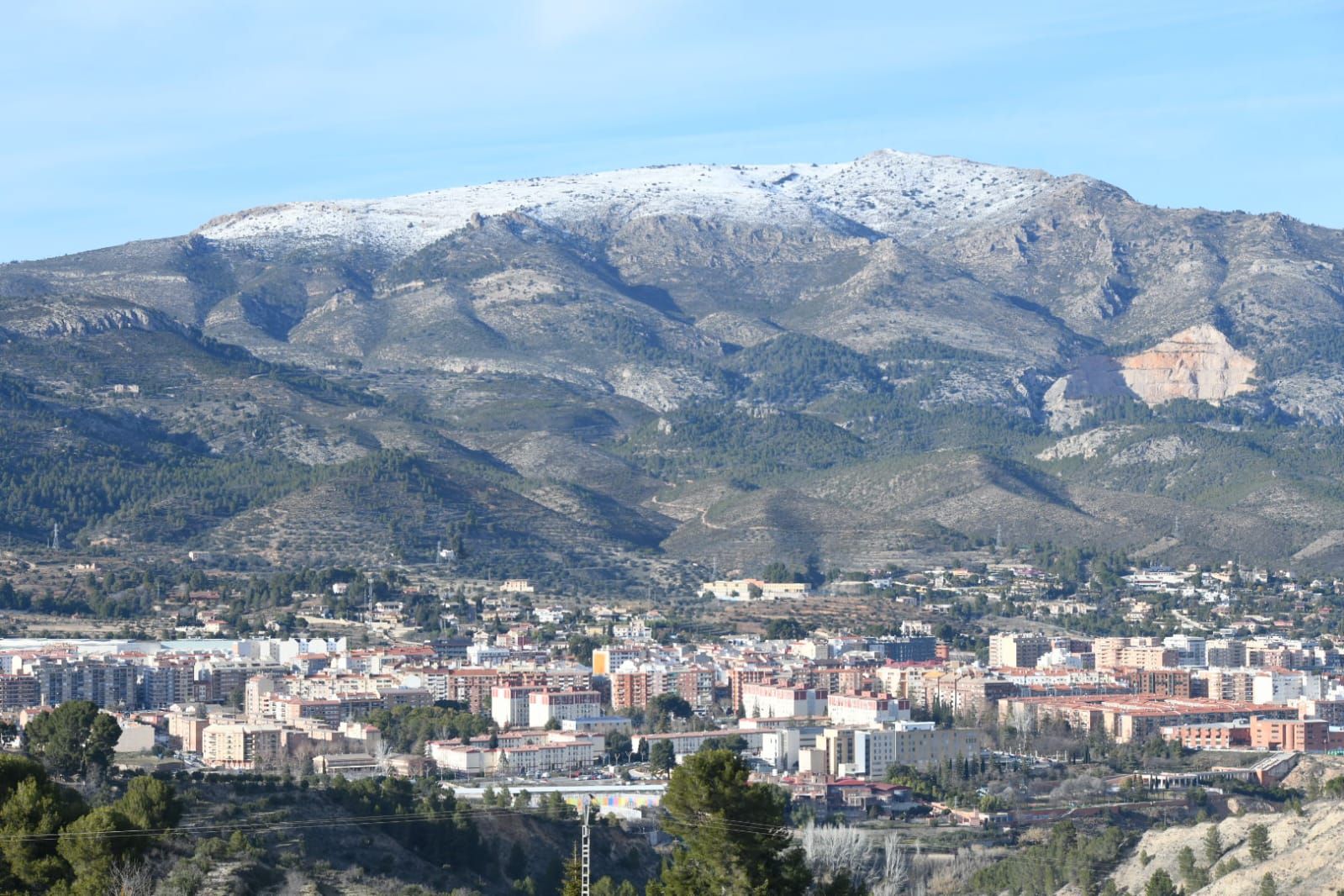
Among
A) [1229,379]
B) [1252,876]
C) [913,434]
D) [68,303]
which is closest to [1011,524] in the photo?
[913,434]

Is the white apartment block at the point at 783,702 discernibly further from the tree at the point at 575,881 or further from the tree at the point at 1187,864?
the tree at the point at 575,881

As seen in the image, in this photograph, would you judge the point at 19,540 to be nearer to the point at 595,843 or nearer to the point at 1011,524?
the point at 1011,524

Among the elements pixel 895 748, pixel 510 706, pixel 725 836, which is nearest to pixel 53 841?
pixel 725 836

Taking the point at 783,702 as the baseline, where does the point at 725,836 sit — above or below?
below

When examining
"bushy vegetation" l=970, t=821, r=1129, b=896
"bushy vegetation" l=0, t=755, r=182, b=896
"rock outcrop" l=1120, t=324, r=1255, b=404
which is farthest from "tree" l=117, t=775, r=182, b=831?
"rock outcrop" l=1120, t=324, r=1255, b=404

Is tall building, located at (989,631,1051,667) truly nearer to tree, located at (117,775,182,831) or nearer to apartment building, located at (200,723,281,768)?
apartment building, located at (200,723,281,768)

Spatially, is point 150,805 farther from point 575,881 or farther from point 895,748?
point 895,748

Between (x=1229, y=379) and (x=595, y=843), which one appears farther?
(x=1229, y=379)
